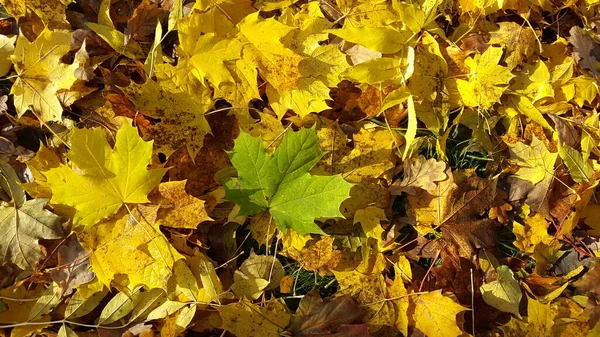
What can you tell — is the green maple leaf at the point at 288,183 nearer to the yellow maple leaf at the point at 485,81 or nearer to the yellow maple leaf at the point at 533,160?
the yellow maple leaf at the point at 485,81

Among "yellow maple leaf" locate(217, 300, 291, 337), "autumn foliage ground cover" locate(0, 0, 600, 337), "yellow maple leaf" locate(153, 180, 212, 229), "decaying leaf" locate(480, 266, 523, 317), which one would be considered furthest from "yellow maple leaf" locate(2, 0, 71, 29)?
"decaying leaf" locate(480, 266, 523, 317)

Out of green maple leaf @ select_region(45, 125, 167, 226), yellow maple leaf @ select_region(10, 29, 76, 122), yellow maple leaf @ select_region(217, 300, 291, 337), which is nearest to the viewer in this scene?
green maple leaf @ select_region(45, 125, 167, 226)

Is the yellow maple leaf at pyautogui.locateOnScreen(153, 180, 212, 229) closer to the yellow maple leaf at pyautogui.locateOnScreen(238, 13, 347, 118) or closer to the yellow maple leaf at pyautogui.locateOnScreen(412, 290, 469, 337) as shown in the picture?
the yellow maple leaf at pyautogui.locateOnScreen(238, 13, 347, 118)

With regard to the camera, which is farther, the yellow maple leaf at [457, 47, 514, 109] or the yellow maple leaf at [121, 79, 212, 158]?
the yellow maple leaf at [457, 47, 514, 109]

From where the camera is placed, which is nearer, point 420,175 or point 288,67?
point 288,67

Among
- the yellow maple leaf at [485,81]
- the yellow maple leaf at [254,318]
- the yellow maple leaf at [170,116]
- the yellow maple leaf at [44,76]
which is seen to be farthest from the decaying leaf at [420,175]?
the yellow maple leaf at [44,76]

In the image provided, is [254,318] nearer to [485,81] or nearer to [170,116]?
[170,116]

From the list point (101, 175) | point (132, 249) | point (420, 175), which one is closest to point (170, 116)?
point (101, 175)
